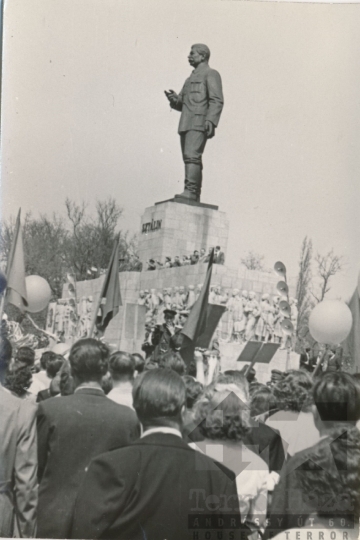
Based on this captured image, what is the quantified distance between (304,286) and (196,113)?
108 inches

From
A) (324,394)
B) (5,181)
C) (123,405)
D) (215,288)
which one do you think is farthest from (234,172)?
(324,394)

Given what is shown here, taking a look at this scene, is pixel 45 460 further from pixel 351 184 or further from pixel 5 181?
pixel 351 184

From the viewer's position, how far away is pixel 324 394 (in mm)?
4637

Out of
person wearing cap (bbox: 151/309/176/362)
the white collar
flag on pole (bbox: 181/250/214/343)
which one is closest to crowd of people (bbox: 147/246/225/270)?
person wearing cap (bbox: 151/309/176/362)

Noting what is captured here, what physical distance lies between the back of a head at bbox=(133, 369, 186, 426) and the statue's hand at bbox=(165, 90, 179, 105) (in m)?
5.93

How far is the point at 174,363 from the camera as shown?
7.36 m

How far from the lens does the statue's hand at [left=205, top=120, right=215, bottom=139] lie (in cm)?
1030

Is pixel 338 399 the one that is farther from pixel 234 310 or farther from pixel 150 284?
pixel 150 284

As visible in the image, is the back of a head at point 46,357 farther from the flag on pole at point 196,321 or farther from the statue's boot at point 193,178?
the statue's boot at point 193,178

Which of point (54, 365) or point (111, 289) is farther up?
point (111, 289)

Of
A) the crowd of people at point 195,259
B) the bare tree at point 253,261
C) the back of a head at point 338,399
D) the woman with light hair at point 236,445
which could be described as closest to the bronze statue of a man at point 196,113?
the crowd of people at point 195,259

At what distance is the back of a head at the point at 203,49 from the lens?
9547mm

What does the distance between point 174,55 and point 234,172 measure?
5.57ft

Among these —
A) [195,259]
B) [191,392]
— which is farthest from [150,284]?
[191,392]
